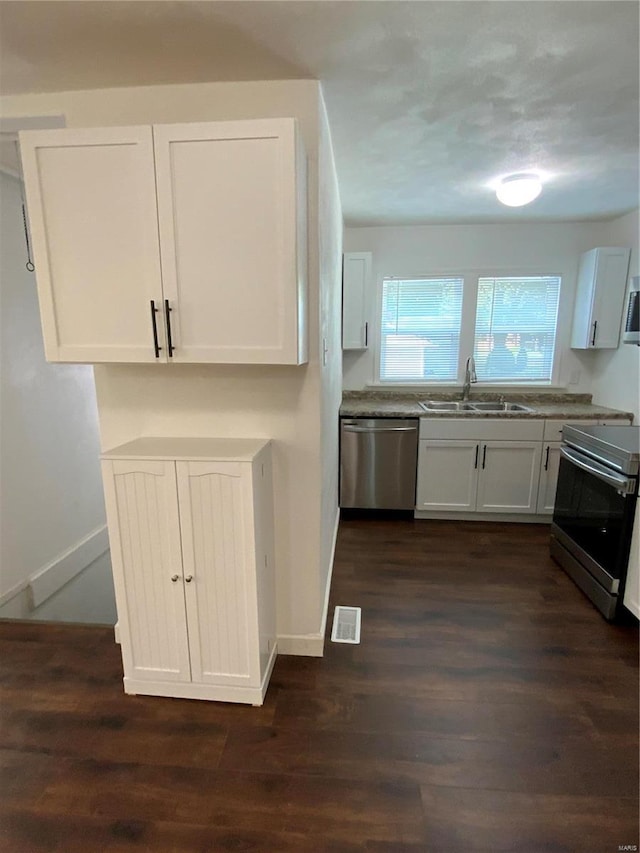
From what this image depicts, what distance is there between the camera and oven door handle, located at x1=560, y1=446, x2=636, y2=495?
2.27 m

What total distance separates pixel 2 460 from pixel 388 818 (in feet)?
9.02

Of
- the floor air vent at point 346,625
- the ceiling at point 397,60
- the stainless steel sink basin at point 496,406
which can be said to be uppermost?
the ceiling at point 397,60

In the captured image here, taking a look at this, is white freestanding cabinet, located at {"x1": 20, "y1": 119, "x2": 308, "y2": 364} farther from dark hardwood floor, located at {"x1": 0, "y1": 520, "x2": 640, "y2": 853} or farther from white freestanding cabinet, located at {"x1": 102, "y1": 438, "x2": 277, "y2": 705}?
dark hardwood floor, located at {"x1": 0, "y1": 520, "x2": 640, "y2": 853}

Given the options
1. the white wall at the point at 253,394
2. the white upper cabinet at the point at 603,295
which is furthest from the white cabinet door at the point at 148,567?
the white upper cabinet at the point at 603,295

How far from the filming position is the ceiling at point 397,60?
1.36 m

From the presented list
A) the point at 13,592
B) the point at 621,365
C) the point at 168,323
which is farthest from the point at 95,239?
Answer: the point at 621,365

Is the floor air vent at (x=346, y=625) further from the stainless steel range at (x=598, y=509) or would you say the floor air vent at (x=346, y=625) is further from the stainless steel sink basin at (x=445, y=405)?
the stainless steel sink basin at (x=445, y=405)

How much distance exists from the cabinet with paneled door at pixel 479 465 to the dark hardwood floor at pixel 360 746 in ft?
3.85

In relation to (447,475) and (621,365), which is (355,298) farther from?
(621,365)

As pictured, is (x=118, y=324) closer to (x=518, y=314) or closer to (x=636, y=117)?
(x=636, y=117)

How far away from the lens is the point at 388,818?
1.40m

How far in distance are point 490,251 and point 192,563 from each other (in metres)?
3.73

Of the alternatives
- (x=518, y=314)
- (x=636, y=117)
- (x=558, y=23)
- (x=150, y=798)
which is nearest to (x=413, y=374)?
(x=518, y=314)

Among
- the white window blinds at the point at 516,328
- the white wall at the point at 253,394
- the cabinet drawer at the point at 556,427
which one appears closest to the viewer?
the white wall at the point at 253,394
